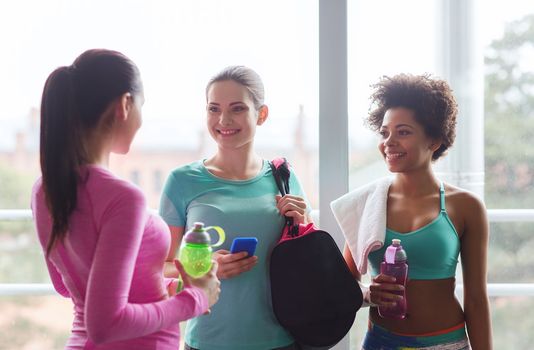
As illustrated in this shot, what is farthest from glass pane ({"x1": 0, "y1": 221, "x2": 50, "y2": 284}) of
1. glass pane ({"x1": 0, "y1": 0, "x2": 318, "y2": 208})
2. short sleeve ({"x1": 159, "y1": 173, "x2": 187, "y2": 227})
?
short sleeve ({"x1": 159, "y1": 173, "x2": 187, "y2": 227})

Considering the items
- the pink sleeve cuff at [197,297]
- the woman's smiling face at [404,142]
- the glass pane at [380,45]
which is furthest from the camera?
the glass pane at [380,45]

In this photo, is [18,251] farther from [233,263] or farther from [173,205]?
[233,263]

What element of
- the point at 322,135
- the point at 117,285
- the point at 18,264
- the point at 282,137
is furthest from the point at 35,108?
the point at 117,285

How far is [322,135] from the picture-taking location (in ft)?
7.11

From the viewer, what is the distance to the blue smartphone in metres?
1.58

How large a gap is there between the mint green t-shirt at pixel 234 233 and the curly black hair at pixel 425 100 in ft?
1.63

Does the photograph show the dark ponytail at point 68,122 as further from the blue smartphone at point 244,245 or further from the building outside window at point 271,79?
the building outside window at point 271,79

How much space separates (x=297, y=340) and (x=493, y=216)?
2.92 feet

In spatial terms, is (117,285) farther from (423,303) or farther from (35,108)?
(35,108)

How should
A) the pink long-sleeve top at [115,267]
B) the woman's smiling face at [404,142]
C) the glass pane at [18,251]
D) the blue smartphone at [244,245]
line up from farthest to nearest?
the glass pane at [18,251]
the woman's smiling face at [404,142]
the blue smartphone at [244,245]
the pink long-sleeve top at [115,267]

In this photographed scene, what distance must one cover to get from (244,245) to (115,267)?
511mm

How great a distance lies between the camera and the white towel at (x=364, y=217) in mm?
1817

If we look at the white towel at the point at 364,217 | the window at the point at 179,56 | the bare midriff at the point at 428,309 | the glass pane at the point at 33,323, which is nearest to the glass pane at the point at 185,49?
the window at the point at 179,56

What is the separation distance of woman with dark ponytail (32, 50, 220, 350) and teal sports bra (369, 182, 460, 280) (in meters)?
0.70
